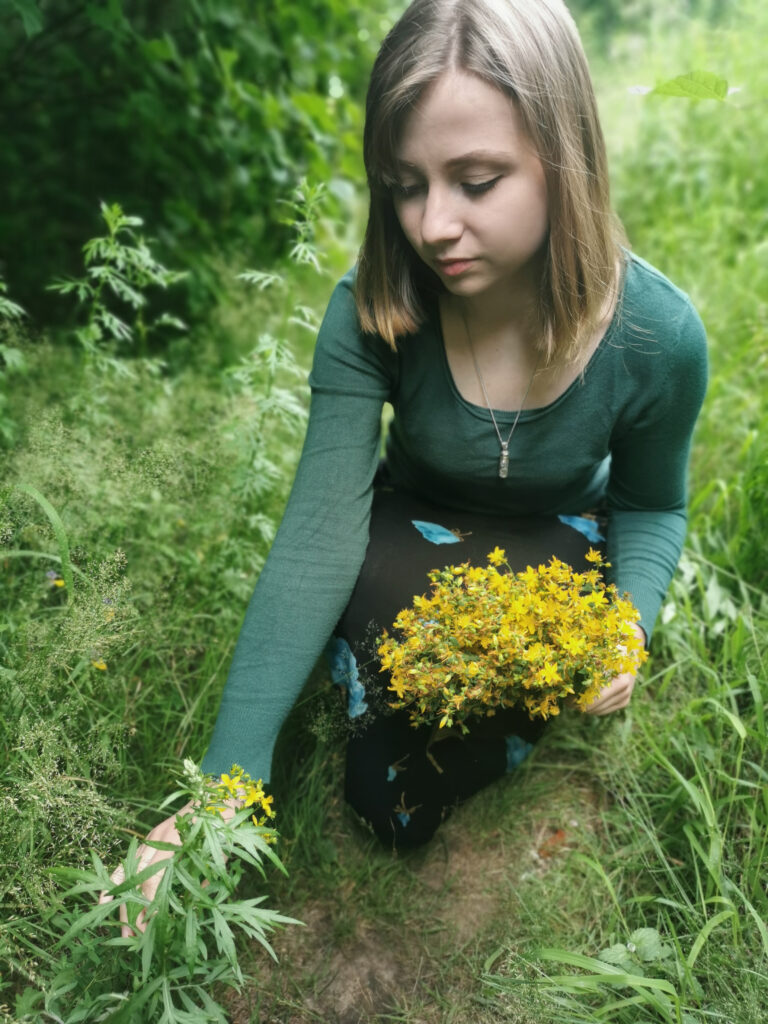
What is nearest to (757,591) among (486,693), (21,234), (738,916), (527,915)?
(738,916)

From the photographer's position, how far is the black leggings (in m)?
1.56

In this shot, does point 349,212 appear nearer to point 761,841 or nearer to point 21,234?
point 21,234

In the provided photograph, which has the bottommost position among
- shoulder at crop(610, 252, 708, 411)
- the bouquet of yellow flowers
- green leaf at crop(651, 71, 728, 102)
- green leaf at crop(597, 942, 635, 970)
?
green leaf at crop(597, 942, 635, 970)

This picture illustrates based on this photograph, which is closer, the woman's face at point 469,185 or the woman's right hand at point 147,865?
the woman's right hand at point 147,865

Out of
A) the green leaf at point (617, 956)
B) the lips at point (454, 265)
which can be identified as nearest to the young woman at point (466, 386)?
the lips at point (454, 265)

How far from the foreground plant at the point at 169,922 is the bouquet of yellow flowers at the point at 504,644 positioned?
0.95 ft

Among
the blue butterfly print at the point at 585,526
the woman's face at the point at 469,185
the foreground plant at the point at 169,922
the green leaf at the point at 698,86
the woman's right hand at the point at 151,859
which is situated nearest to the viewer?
the foreground plant at the point at 169,922

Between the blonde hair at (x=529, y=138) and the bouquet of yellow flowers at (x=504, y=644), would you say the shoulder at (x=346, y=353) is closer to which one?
the blonde hair at (x=529, y=138)

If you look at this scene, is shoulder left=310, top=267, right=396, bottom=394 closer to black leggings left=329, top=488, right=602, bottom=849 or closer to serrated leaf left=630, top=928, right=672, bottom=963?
black leggings left=329, top=488, right=602, bottom=849

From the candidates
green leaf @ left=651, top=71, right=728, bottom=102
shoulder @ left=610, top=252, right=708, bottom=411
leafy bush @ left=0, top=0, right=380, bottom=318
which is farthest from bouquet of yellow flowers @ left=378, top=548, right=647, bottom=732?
leafy bush @ left=0, top=0, right=380, bottom=318

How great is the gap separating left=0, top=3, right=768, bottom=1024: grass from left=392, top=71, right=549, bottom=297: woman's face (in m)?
0.60

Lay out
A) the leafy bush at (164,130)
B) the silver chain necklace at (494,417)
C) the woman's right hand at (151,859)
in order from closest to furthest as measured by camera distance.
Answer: the woman's right hand at (151,859) → the silver chain necklace at (494,417) → the leafy bush at (164,130)

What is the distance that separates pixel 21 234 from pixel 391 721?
2323 millimetres

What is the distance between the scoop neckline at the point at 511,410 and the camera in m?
1.56
